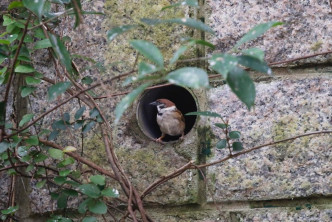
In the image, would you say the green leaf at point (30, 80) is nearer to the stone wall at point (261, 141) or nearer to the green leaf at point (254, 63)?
the stone wall at point (261, 141)

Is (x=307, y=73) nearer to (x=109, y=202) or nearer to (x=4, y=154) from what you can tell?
(x=109, y=202)

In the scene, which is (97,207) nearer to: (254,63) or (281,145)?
(281,145)

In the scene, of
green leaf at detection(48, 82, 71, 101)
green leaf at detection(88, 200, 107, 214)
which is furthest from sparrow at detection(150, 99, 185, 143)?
green leaf at detection(48, 82, 71, 101)

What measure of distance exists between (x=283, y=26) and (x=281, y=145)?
1.28 feet

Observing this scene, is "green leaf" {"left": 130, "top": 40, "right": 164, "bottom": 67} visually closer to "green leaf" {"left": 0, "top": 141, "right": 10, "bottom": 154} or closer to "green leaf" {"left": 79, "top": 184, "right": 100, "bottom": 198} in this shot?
"green leaf" {"left": 79, "top": 184, "right": 100, "bottom": 198}

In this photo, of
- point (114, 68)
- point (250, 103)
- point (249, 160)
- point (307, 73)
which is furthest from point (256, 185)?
point (250, 103)

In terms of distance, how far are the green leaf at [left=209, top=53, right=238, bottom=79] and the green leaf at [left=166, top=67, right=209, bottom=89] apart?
27 millimetres

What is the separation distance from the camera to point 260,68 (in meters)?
0.96

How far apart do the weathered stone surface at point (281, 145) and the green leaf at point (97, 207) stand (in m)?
0.41

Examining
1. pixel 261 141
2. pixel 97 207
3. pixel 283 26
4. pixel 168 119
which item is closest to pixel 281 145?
pixel 261 141

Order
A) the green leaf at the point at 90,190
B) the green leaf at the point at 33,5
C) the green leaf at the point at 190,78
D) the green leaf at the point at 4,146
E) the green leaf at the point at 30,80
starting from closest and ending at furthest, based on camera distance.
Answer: the green leaf at the point at 190,78 < the green leaf at the point at 33,5 < the green leaf at the point at 90,190 < the green leaf at the point at 4,146 < the green leaf at the point at 30,80

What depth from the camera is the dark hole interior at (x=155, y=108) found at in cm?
209

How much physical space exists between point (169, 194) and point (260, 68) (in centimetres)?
90

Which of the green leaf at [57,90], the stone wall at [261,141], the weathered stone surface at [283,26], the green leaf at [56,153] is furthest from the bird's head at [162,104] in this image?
the green leaf at [57,90]
